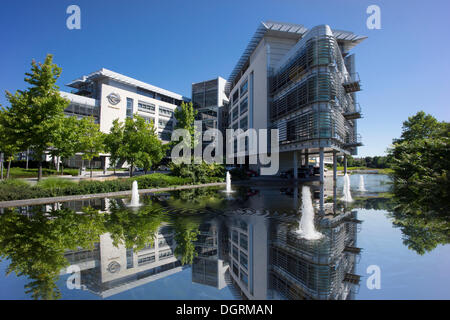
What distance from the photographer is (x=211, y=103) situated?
64938mm

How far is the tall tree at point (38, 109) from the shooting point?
15602 mm

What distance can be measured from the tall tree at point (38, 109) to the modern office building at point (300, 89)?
26494mm

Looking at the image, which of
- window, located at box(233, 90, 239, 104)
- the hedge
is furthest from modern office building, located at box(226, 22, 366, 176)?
the hedge

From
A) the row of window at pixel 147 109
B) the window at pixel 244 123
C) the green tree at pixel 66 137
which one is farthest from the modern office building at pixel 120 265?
the row of window at pixel 147 109

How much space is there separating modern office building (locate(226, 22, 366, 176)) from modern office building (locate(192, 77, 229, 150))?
15281 mm

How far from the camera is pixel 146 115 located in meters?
60.6

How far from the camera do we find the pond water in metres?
3.70

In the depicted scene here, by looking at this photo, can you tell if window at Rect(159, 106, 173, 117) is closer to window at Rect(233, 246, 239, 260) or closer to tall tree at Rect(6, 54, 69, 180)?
tall tree at Rect(6, 54, 69, 180)

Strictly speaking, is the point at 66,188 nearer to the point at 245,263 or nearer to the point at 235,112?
the point at 245,263

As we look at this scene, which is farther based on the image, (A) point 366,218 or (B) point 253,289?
(A) point 366,218

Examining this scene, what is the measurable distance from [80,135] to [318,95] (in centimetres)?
2616

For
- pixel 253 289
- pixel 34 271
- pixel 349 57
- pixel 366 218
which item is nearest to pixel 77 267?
pixel 34 271

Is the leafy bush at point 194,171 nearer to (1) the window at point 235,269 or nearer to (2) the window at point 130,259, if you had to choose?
(2) the window at point 130,259
